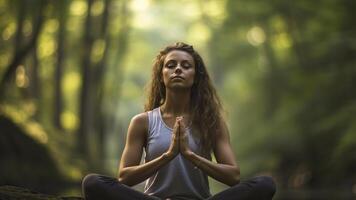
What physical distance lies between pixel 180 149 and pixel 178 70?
0.65 m

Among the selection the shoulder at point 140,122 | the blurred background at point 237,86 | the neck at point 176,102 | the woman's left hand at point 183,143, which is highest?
the neck at point 176,102

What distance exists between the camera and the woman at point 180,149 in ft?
16.7

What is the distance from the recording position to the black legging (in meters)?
5.09

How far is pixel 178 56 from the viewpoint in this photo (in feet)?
18.0

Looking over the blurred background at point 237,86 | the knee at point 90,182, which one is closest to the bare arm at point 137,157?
the knee at point 90,182

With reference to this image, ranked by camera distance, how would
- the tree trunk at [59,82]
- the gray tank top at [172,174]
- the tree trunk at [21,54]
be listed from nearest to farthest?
the gray tank top at [172,174] → the tree trunk at [21,54] → the tree trunk at [59,82]

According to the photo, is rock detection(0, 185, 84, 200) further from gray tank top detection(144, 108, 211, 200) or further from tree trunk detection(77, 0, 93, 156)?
tree trunk detection(77, 0, 93, 156)

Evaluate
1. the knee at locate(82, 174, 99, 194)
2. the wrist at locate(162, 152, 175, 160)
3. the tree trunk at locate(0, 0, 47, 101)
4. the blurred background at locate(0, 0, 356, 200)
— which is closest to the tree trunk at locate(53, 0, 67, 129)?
the blurred background at locate(0, 0, 356, 200)

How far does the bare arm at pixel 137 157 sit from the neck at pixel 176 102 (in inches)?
7.2

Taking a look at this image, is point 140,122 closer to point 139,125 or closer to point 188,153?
point 139,125

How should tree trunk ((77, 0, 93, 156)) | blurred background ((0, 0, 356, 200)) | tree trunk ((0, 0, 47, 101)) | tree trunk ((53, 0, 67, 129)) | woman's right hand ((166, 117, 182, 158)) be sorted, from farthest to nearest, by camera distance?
1. tree trunk ((53, 0, 67, 129))
2. tree trunk ((77, 0, 93, 156))
3. blurred background ((0, 0, 356, 200))
4. tree trunk ((0, 0, 47, 101))
5. woman's right hand ((166, 117, 182, 158))

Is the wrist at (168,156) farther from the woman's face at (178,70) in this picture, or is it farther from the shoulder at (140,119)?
the woman's face at (178,70)

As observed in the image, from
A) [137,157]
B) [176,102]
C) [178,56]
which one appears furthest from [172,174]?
[178,56]

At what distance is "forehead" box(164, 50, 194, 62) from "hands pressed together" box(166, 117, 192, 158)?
1.75 feet
